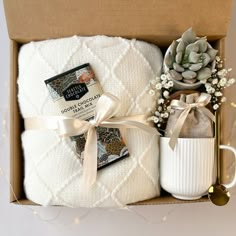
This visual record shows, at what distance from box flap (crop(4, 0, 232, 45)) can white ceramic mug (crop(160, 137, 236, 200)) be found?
Answer: 0.73 feet

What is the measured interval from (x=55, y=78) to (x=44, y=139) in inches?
4.7

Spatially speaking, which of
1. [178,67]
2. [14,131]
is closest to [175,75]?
[178,67]

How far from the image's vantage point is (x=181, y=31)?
0.74m

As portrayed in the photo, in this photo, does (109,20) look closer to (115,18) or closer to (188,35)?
(115,18)

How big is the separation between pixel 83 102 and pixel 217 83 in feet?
0.89

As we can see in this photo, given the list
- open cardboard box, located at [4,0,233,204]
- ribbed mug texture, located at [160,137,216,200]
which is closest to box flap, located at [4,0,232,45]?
open cardboard box, located at [4,0,233,204]

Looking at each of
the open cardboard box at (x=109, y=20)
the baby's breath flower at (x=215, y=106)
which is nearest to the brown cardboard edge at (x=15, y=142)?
the open cardboard box at (x=109, y=20)

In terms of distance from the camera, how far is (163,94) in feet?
2.47

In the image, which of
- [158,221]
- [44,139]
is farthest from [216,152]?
[44,139]

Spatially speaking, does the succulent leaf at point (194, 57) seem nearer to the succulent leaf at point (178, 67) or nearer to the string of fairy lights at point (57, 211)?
the succulent leaf at point (178, 67)

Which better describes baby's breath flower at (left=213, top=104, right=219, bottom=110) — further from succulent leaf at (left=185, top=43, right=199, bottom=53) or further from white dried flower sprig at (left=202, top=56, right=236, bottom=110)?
succulent leaf at (left=185, top=43, right=199, bottom=53)

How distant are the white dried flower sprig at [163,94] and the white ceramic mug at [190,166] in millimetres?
46

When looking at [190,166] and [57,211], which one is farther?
[57,211]

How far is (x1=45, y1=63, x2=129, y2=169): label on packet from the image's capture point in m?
0.71
